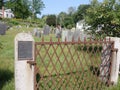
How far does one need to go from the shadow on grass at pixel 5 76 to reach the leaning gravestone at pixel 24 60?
131 centimetres

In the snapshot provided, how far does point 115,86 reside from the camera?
209 inches

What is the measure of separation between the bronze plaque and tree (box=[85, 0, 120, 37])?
556 centimetres

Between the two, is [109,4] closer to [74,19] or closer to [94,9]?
[94,9]

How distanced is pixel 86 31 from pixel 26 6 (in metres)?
70.6

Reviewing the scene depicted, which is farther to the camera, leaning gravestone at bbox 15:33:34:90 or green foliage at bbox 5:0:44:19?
green foliage at bbox 5:0:44:19

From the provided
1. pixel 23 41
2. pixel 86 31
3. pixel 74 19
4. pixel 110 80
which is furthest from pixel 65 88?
pixel 74 19

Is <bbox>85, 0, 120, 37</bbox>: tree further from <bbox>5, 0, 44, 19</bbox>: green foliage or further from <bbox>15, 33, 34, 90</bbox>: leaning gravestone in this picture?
<bbox>5, 0, 44, 19</bbox>: green foliage

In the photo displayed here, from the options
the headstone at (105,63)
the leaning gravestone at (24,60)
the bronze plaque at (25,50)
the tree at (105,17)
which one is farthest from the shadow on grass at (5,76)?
the tree at (105,17)

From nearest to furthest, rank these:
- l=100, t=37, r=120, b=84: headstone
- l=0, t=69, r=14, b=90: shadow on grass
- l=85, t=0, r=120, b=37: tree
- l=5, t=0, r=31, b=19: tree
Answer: l=0, t=69, r=14, b=90: shadow on grass
l=100, t=37, r=120, b=84: headstone
l=85, t=0, r=120, b=37: tree
l=5, t=0, r=31, b=19: tree

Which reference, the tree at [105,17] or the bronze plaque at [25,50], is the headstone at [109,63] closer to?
the bronze plaque at [25,50]

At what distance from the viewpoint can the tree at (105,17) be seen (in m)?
8.75

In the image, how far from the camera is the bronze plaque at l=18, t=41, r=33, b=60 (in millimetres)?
3616

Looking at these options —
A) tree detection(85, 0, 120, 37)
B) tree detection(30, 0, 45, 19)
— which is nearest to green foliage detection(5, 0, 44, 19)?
tree detection(30, 0, 45, 19)

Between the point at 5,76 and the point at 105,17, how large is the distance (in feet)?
16.6
